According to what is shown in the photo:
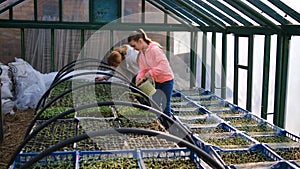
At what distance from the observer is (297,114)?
4.37m

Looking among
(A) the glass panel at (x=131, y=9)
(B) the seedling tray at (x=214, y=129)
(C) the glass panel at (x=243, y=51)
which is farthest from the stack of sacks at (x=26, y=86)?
(B) the seedling tray at (x=214, y=129)

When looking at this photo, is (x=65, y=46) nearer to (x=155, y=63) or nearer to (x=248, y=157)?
(x=155, y=63)

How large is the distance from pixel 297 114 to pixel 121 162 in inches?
97.1

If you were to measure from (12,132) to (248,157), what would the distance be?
352cm

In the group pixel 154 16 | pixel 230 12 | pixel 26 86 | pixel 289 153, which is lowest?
pixel 289 153

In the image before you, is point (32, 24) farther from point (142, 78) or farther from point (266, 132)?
point (266, 132)

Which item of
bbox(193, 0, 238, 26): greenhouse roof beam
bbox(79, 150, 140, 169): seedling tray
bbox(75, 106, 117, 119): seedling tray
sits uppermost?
bbox(193, 0, 238, 26): greenhouse roof beam

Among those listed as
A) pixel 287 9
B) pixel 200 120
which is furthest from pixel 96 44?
pixel 287 9

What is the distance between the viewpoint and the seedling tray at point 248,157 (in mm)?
3047

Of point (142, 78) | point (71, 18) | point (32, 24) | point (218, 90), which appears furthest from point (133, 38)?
point (71, 18)

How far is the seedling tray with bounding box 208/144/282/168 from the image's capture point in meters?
3.05

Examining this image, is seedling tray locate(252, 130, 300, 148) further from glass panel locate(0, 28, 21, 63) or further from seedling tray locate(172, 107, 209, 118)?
glass panel locate(0, 28, 21, 63)

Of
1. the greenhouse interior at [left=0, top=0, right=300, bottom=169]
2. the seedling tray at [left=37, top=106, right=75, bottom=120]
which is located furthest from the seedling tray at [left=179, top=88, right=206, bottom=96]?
the seedling tray at [left=37, top=106, right=75, bottom=120]

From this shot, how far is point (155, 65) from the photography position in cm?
476
